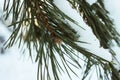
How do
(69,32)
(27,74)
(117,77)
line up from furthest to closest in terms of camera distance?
1. (27,74)
2. (117,77)
3. (69,32)

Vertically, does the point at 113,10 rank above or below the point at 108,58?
above

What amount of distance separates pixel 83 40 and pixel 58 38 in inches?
2.0

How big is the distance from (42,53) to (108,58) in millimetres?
135

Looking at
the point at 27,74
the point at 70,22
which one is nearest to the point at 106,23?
Result: the point at 70,22

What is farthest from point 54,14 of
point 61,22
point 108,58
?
point 108,58

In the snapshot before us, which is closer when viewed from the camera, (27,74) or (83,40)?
(83,40)

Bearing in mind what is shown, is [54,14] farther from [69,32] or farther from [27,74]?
[27,74]

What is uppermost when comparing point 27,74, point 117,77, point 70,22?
point 27,74

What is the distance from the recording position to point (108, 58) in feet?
1.95

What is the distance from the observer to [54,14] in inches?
22.5

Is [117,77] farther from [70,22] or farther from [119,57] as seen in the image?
[70,22]

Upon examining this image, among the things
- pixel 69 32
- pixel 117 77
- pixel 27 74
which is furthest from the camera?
pixel 27 74

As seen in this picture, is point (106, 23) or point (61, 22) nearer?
point (61, 22)

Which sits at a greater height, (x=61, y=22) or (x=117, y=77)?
(x=61, y=22)
